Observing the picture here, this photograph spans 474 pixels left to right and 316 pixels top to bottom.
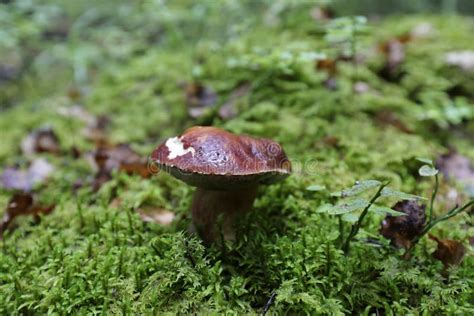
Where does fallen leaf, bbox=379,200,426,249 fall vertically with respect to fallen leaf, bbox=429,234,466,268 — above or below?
above

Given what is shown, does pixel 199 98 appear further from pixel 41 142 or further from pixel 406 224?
pixel 406 224

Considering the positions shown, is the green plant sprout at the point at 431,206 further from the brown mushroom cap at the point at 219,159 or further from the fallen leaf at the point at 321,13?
the fallen leaf at the point at 321,13

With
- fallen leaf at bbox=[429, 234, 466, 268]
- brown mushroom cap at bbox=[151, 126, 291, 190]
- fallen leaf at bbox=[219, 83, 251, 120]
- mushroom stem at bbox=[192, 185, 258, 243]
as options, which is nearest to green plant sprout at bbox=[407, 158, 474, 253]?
fallen leaf at bbox=[429, 234, 466, 268]

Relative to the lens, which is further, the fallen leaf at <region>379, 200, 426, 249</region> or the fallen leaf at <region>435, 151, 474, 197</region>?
the fallen leaf at <region>435, 151, 474, 197</region>

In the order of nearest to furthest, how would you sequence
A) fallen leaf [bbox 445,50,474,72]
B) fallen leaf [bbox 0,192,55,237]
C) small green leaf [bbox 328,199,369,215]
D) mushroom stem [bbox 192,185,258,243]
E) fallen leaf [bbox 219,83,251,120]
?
small green leaf [bbox 328,199,369,215]
mushroom stem [bbox 192,185,258,243]
fallen leaf [bbox 0,192,55,237]
fallen leaf [bbox 219,83,251,120]
fallen leaf [bbox 445,50,474,72]

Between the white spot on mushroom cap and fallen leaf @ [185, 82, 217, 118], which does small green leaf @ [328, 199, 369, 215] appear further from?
fallen leaf @ [185, 82, 217, 118]

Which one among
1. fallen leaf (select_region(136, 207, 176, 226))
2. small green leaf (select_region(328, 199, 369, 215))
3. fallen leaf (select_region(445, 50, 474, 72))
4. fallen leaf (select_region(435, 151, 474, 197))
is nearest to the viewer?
small green leaf (select_region(328, 199, 369, 215))

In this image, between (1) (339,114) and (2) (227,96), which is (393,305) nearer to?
(1) (339,114)
